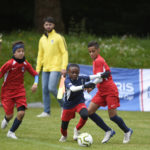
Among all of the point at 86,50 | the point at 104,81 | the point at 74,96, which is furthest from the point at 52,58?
the point at 86,50

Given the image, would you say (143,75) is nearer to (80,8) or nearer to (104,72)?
(104,72)

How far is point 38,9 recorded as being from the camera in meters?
20.5

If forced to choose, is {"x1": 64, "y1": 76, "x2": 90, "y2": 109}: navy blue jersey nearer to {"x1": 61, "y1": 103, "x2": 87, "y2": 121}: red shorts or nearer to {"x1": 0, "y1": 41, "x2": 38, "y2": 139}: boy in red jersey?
{"x1": 61, "y1": 103, "x2": 87, "y2": 121}: red shorts

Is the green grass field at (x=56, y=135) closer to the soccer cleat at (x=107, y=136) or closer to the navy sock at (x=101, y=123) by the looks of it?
the soccer cleat at (x=107, y=136)

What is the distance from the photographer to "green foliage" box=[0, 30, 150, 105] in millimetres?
16484

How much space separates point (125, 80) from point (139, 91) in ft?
1.81

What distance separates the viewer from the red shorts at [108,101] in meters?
8.13

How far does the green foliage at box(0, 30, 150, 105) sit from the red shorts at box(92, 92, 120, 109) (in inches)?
261

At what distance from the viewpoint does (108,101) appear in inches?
322

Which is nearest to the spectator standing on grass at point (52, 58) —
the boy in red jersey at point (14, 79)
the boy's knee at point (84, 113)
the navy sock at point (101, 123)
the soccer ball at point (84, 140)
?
the boy in red jersey at point (14, 79)

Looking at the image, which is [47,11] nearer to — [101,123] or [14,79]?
[14,79]

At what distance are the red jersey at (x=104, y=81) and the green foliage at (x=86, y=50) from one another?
6.80m

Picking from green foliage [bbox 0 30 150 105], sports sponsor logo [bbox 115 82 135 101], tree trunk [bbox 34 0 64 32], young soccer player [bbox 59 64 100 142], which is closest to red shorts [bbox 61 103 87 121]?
young soccer player [bbox 59 64 100 142]

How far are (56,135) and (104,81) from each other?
58.4 inches
